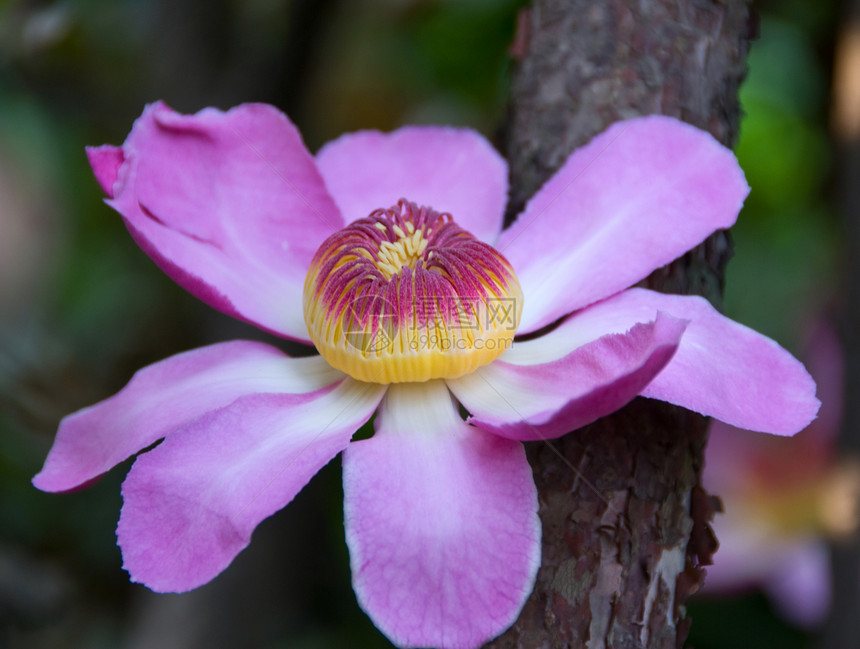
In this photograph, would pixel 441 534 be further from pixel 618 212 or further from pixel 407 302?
pixel 618 212

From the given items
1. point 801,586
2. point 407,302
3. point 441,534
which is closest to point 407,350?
point 407,302

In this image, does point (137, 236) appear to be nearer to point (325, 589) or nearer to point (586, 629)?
point (586, 629)

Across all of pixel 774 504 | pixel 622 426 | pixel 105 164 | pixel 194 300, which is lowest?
pixel 774 504

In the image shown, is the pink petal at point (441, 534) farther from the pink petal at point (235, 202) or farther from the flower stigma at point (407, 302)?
the pink petal at point (235, 202)

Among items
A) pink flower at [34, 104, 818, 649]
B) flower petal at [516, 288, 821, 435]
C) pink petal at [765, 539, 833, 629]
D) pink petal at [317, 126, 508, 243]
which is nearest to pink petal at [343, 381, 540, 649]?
pink flower at [34, 104, 818, 649]

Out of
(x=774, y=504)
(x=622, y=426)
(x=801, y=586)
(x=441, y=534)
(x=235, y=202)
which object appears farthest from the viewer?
(x=774, y=504)

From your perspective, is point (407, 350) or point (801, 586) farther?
point (801, 586)
